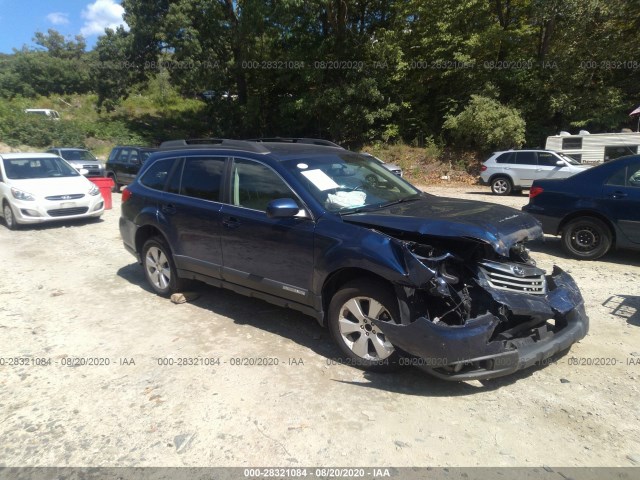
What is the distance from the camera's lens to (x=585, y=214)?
7176 mm

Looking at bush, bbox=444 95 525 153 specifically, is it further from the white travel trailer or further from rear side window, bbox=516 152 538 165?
rear side window, bbox=516 152 538 165

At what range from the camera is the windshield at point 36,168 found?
35.1ft

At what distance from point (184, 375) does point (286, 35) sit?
2402cm

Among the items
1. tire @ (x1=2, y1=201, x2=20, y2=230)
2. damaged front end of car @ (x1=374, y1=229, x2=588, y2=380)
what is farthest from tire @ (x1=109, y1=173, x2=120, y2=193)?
damaged front end of car @ (x1=374, y1=229, x2=588, y2=380)

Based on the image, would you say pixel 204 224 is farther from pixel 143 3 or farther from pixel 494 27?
pixel 143 3

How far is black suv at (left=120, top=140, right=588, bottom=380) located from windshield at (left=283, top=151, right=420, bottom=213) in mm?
16

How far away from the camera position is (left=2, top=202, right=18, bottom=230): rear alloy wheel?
33.9ft

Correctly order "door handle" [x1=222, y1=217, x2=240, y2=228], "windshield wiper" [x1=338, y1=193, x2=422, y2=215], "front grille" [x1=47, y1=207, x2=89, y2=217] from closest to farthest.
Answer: "windshield wiper" [x1=338, y1=193, x2=422, y2=215], "door handle" [x1=222, y1=217, x2=240, y2=228], "front grille" [x1=47, y1=207, x2=89, y2=217]

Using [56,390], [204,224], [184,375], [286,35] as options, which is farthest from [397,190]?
[286,35]

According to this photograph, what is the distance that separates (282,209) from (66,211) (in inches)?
323

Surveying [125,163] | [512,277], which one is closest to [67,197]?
[125,163]

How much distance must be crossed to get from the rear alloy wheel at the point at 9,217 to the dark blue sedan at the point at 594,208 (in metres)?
A: 10.5

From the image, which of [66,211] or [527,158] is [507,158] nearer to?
[527,158]

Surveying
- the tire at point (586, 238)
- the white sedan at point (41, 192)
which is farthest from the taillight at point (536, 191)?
the white sedan at point (41, 192)
